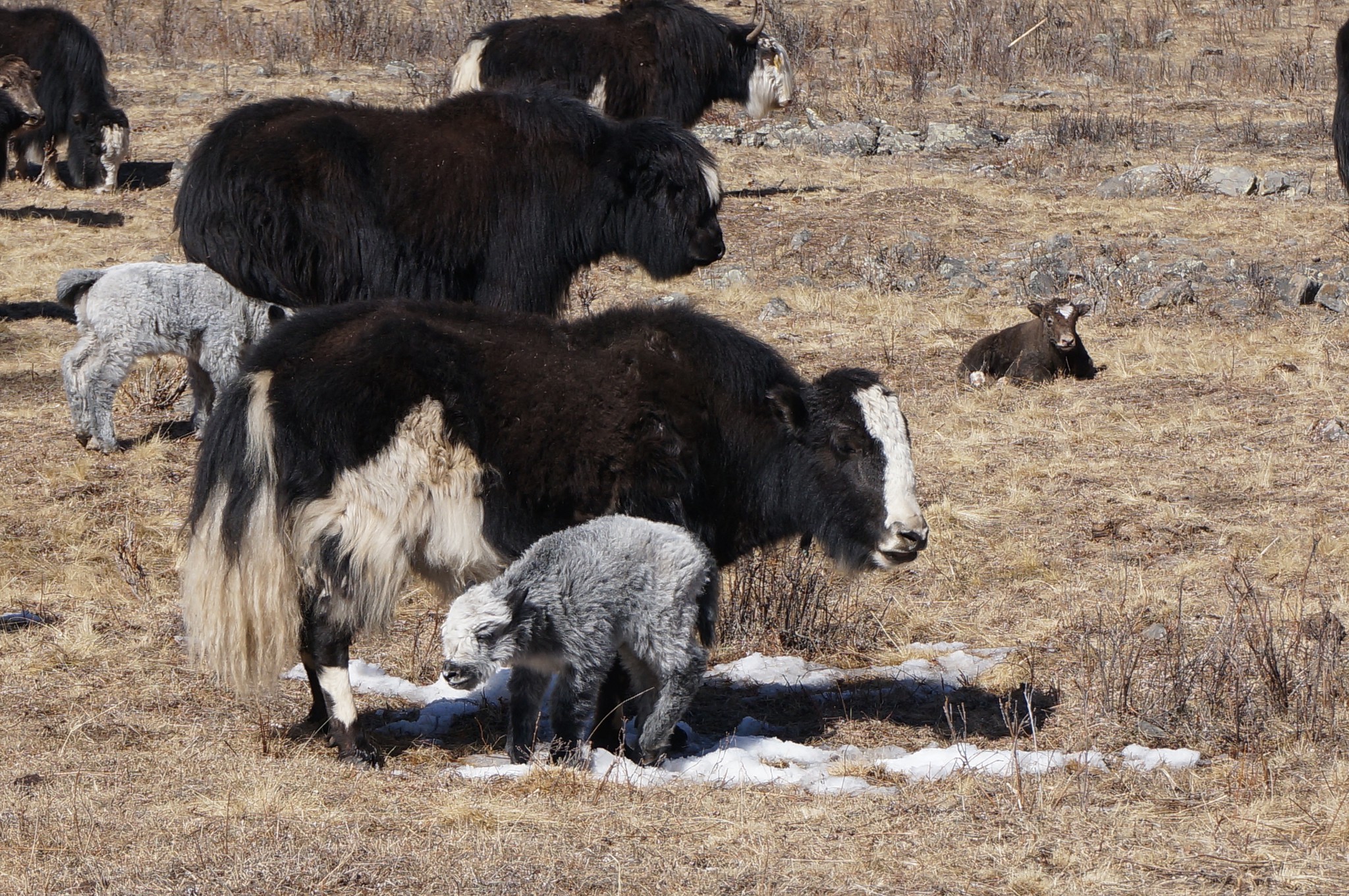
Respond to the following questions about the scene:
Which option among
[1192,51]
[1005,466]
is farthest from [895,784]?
[1192,51]

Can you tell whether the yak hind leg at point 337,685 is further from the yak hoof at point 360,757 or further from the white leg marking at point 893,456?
the white leg marking at point 893,456

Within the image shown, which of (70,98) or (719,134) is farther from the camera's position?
(719,134)

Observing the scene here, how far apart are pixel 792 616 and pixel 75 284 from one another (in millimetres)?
5541

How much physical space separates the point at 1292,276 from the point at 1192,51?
555 inches

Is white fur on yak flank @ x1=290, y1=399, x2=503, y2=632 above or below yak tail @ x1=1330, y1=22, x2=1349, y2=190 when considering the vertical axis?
below

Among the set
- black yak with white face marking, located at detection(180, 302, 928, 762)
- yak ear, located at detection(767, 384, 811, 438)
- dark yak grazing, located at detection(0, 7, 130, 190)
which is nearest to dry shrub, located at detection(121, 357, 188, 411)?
→ black yak with white face marking, located at detection(180, 302, 928, 762)

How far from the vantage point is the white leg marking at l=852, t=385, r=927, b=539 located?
18.1 ft

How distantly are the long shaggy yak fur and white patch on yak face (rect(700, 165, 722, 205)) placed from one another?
288cm

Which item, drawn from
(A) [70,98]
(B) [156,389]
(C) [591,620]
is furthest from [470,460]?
(A) [70,98]

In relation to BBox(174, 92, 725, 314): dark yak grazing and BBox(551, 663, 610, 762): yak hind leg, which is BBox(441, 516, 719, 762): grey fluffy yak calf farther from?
BBox(174, 92, 725, 314): dark yak grazing

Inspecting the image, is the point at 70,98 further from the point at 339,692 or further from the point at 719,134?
the point at 339,692

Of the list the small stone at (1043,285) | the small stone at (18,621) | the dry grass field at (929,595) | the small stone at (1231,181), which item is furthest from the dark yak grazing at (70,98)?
the small stone at (1231,181)

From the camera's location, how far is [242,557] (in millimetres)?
4969

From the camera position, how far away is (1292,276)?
12.9 m
